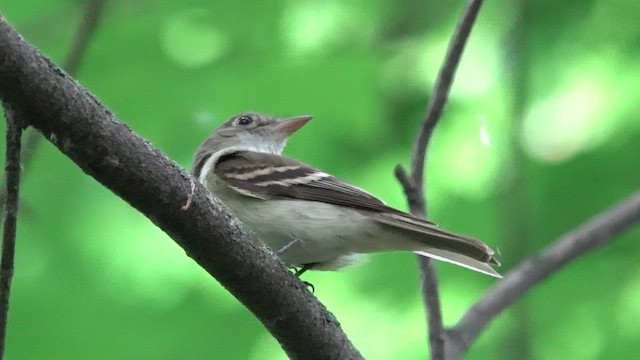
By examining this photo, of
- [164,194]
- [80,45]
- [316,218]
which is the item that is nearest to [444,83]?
[316,218]

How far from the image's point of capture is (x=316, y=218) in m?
5.37

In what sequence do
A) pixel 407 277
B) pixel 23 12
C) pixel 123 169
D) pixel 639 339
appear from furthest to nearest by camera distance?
1. pixel 407 277
2. pixel 639 339
3. pixel 23 12
4. pixel 123 169

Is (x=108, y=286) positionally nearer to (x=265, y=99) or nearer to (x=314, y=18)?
(x=265, y=99)

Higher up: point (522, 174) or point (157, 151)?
point (522, 174)

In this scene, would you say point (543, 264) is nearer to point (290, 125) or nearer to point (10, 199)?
point (290, 125)

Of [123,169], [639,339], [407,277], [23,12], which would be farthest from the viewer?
[407,277]

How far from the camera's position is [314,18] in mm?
5609

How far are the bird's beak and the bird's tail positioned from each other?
31.9 inches

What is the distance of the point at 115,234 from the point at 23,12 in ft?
3.91

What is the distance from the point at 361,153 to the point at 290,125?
2.10ft

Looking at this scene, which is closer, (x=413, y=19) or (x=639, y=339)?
(x=639, y=339)

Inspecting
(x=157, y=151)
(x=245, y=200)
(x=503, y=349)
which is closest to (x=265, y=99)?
(x=245, y=200)

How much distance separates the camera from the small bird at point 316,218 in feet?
16.4

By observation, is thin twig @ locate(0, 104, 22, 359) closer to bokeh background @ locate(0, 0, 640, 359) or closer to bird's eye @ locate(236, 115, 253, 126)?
bokeh background @ locate(0, 0, 640, 359)
